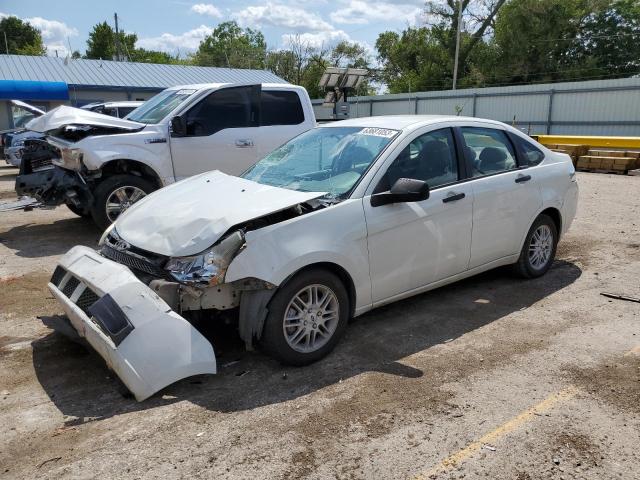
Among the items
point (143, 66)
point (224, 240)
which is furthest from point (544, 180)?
point (143, 66)

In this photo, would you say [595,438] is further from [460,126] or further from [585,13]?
[585,13]

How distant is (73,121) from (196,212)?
457 cm

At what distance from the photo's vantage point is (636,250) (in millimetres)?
7094

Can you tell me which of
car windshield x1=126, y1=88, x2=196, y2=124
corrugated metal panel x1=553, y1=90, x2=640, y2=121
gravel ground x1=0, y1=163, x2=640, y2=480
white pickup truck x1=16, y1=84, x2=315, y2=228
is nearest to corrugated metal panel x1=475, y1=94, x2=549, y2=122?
corrugated metal panel x1=553, y1=90, x2=640, y2=121

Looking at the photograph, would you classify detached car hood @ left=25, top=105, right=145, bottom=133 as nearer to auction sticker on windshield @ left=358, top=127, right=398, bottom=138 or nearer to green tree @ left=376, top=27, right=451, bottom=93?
A: auction sticker on windshield @ left=358, top=127, right=398, bottom=138

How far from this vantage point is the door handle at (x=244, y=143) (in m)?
8.44

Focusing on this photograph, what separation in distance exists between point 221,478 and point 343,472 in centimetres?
Answer: 63

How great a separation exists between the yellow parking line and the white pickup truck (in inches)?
238

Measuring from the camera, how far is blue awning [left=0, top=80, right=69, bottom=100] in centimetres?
2628

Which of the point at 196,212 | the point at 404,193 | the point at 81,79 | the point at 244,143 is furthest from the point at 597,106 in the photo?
the point at 196,212

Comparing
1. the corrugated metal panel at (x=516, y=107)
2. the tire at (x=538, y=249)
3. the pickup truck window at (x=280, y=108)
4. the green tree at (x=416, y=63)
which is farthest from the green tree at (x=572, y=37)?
the tire at (x=538, y=249)

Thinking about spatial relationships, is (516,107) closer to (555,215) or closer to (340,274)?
(555,215)

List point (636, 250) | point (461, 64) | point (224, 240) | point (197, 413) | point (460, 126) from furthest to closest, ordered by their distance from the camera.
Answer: point (461, 64), point (636, 250), point (460, 126), point (224, 240), point (197, 413)

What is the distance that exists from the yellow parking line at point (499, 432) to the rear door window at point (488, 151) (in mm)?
2200
